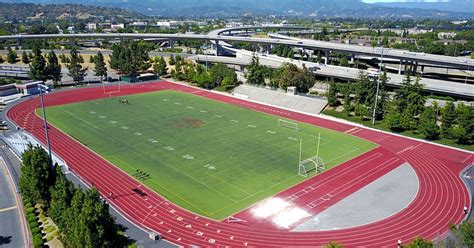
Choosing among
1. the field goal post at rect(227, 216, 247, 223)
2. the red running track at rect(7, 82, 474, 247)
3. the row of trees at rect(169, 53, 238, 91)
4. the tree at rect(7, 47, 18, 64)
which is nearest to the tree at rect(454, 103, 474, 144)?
the red running track at rect(7, 82, 474, 247)

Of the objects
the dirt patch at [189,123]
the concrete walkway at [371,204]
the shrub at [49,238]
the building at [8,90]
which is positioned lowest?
the concrete walkway at [371,204]

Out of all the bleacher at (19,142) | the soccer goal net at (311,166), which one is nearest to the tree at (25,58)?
the bleacher at (19,142)

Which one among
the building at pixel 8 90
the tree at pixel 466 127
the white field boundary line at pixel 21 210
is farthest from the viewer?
the building at pixel 8 90

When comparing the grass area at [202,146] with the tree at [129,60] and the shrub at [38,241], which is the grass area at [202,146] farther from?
the tree at [129,60]

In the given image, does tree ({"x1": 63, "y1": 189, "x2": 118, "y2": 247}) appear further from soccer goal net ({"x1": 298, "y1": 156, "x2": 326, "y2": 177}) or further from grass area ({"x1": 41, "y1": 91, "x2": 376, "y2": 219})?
soccer goal net ({"x1": 298, "y1": 156, "x2": 326, "y2": 177})

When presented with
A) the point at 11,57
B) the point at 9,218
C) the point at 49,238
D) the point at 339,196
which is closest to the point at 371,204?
the point at 339,196

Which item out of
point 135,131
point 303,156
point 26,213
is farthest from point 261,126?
point 26,213

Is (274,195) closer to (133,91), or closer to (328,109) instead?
(328,109)

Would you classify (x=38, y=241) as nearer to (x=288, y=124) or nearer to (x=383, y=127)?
(x=288, y=124)
